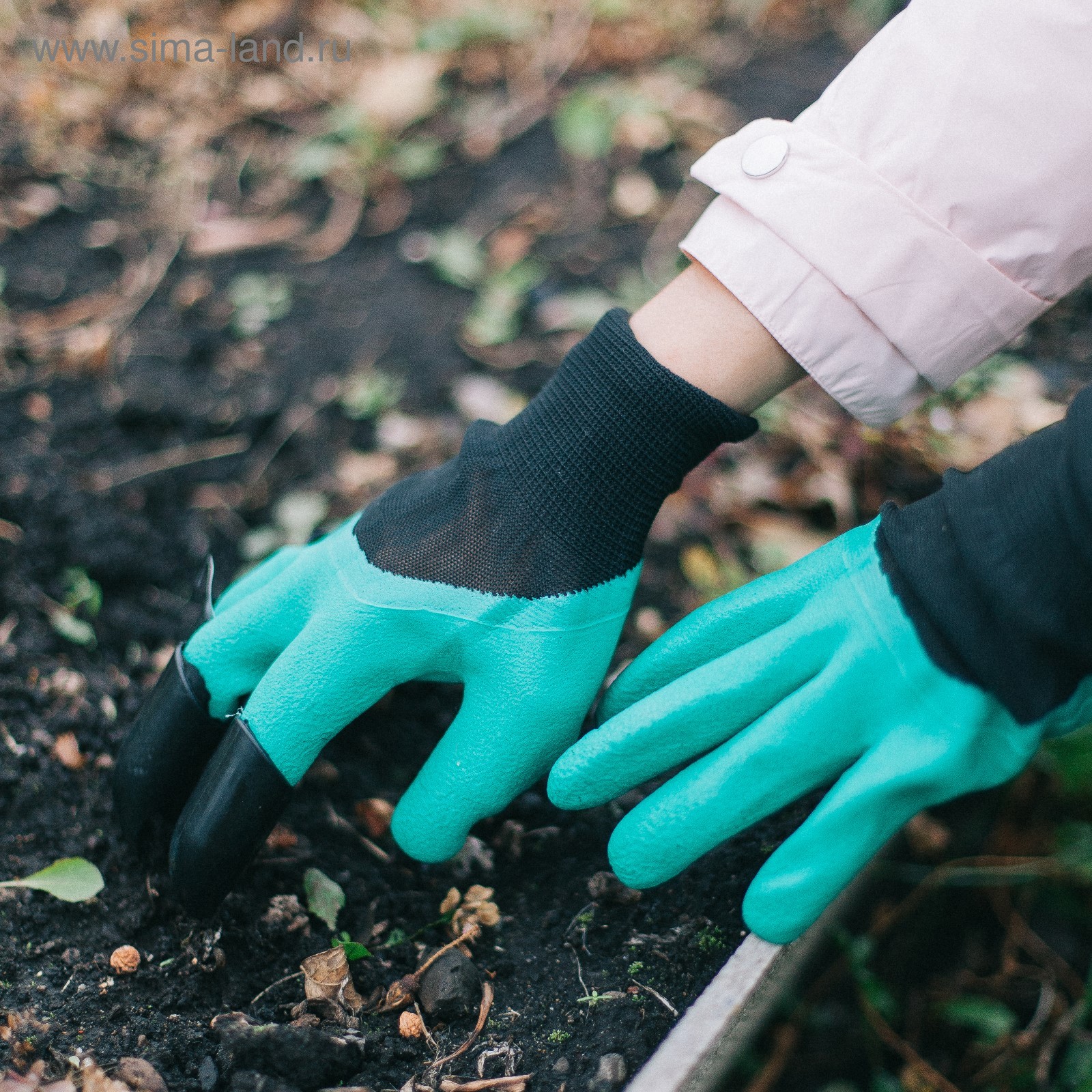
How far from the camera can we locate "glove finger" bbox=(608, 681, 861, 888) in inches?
38.7

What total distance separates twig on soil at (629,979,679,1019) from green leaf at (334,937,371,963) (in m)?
0.35

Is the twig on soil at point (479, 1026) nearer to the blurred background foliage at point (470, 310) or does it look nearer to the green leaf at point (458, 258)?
the blurred background foliage at point (470, 310)

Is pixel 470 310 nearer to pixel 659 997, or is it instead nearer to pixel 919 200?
pixel 919 200

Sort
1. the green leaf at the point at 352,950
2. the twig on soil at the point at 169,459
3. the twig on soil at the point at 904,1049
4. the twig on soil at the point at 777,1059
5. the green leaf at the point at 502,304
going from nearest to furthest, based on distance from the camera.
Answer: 1. the green leaf at the point at 352,950
2. the twig on soil at the point at 904,1049
3. the twig on soil at the point at 777,1059
4. the twig on soil at the point at 169,459
5. the green leaf at the point at 502,304

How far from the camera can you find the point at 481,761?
3.59ft

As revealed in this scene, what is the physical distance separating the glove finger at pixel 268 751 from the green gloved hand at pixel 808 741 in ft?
0.97

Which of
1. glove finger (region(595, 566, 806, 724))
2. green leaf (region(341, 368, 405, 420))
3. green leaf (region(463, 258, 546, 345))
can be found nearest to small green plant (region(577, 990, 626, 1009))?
glove finger (region(595, 566, 806, 724))

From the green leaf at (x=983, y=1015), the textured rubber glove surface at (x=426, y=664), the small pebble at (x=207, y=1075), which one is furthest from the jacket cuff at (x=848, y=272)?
the small pebble at (x=207, y=1075)

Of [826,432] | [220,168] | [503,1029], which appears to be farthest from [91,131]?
[503,1029]

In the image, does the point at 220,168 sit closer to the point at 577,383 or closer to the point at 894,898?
the point at 577,383

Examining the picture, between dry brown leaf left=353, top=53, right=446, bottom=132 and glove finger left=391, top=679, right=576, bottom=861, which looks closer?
glove finger left=391, top=679, right=576, bottom=861

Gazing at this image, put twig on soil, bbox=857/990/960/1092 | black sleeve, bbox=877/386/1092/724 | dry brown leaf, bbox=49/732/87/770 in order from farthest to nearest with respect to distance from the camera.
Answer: twig on soil, bbox=857/990/960/1092, dry brown leaf, bbox=49/732/87/770, black sleeve, bbox=877/386/1092/724

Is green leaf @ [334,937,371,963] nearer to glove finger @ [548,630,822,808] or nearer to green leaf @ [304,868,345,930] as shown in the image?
green leaf @ [304,868,345,930]

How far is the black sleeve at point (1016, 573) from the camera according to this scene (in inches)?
35.2
